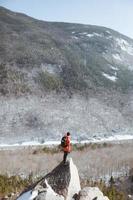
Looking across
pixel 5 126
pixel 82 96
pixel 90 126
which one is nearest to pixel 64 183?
pixel 5 126

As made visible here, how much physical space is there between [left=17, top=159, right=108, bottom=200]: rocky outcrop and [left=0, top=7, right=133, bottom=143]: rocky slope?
3641cm

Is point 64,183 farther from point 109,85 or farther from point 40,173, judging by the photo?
point 109,85

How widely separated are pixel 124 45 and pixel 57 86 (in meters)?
57.7

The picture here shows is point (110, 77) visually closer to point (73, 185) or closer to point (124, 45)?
point (124, 45)

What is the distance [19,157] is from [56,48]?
57500 millimetres

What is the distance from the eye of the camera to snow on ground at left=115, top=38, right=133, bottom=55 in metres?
129

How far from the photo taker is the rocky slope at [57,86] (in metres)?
65.6

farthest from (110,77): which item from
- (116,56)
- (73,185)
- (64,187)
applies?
(64,187)

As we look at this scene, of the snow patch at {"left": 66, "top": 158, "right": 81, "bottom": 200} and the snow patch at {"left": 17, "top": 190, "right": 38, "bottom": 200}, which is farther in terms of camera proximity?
the snow patch at {"left": 66, "top": 158, "right": 81, "bottom": 200}

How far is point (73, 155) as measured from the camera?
41.5m

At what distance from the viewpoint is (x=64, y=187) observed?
21.5m

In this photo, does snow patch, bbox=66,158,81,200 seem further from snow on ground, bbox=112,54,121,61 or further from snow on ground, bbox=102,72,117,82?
snow on ground, bbox=112,54,121,61

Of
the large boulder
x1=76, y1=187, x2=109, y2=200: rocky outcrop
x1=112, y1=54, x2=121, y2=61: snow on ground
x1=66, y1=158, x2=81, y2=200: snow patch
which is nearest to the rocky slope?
x1=112, y1=54, x2=121, y2=61: snow on ground

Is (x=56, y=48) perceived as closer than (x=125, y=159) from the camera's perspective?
No
